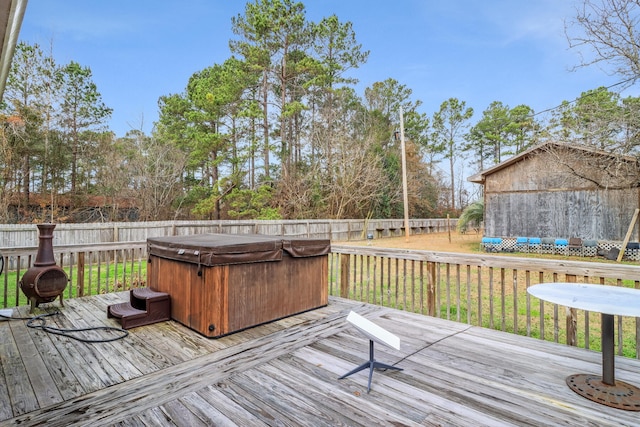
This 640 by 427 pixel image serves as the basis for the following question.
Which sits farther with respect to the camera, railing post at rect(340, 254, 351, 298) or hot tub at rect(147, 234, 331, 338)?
railing post at rect(340, 254, 351, 298)

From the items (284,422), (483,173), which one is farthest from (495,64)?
(284,422)

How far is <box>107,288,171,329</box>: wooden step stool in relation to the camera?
305cm

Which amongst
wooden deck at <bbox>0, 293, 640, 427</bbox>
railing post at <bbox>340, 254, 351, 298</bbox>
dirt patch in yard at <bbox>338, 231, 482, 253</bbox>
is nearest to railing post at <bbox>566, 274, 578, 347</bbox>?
wooden deck at <bbox>0, 293, 640, 427</bbox>

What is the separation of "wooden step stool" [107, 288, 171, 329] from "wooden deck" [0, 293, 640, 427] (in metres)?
0.11

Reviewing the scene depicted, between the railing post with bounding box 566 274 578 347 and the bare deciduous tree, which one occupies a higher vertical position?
the bare deciduous tree

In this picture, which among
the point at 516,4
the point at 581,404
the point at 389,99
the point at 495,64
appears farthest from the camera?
the point at 389,99

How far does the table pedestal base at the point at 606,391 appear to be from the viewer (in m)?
1.80

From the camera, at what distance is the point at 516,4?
27.7 ft

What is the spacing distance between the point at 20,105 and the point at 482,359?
14.5 m

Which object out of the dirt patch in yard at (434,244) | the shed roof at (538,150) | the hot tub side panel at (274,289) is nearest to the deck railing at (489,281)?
the hot tub side panel at (274,289)

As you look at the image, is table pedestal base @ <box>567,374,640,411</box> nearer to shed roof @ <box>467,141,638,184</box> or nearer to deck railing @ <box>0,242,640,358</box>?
deck railing @ <box>0,242,640,358</box>

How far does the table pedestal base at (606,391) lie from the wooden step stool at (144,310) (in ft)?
11.1

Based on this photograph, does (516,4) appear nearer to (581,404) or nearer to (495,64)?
(495,64)

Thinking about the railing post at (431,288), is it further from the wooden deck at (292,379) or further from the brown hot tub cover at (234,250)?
the brown hot tub cover at (234,250)
